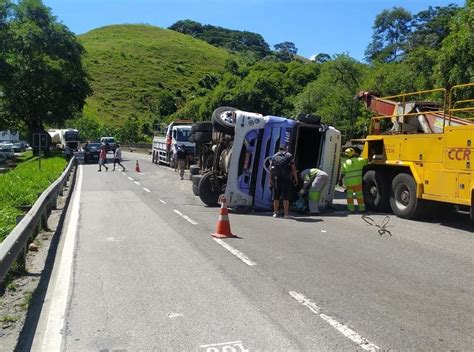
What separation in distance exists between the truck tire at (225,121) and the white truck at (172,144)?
14918mm

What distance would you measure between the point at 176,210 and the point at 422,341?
971cm

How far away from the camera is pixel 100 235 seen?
10.2m

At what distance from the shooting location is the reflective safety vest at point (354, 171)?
14.0 meters

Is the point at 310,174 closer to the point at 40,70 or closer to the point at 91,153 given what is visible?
the point at 91,153

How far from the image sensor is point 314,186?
13.3m

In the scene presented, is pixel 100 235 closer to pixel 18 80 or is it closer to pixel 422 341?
pixel 422 341

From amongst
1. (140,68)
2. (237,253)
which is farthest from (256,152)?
(140,68)

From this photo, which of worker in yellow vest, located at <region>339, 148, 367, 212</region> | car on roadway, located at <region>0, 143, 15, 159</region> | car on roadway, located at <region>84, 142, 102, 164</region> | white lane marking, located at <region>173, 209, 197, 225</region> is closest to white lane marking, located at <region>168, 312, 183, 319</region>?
white lane marking, located at <region>173, 209, 197, 225</region>

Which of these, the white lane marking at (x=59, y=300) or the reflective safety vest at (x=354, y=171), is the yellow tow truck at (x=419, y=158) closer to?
the reflective safety vest at (x=354, y=171)

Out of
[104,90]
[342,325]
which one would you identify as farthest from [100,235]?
[104,90]

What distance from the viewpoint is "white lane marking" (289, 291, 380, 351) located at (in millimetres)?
4691

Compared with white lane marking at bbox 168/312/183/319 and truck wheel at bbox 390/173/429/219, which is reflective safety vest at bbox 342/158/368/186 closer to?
truck wheel at bbox 390/173/429/219

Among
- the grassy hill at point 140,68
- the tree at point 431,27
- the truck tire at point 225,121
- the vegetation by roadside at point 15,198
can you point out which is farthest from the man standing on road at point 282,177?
the grassy hill at point 140,68

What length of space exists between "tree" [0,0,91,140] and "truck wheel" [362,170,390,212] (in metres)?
37.8
